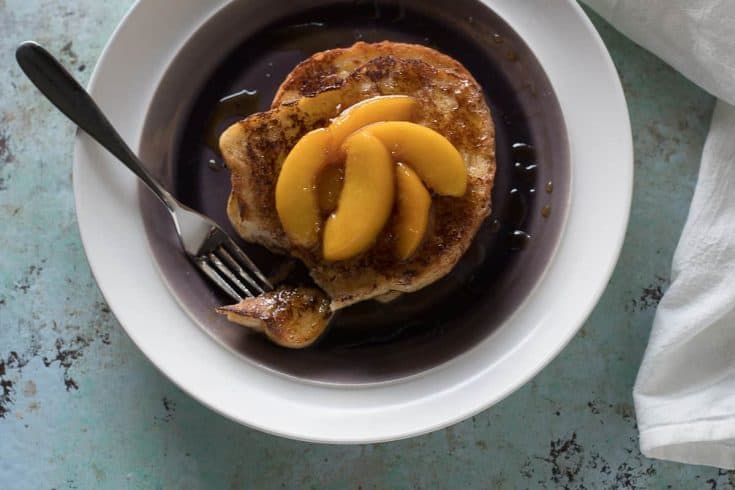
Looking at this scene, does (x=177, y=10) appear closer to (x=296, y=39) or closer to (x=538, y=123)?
(x=296, y=39)

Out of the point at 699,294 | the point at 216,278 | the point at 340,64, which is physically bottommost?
the point at 216,278

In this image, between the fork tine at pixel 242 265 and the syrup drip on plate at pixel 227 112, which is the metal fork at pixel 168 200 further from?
the syrup drip on plate at pixel 227 112

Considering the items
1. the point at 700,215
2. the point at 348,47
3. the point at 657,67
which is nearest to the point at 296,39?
the point at 348,47

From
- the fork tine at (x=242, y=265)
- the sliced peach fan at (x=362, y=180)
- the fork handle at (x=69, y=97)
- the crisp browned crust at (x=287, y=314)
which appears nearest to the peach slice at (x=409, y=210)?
the sliced peach fan at (x=362, y=180)

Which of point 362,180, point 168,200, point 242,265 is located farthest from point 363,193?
point 168,200

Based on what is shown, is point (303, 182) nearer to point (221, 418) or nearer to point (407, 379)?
point (407, 379)

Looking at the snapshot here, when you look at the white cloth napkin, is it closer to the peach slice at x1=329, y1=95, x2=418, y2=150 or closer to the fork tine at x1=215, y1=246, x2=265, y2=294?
the peach slice at x1=329, y1=95, x2=418, y2=150
